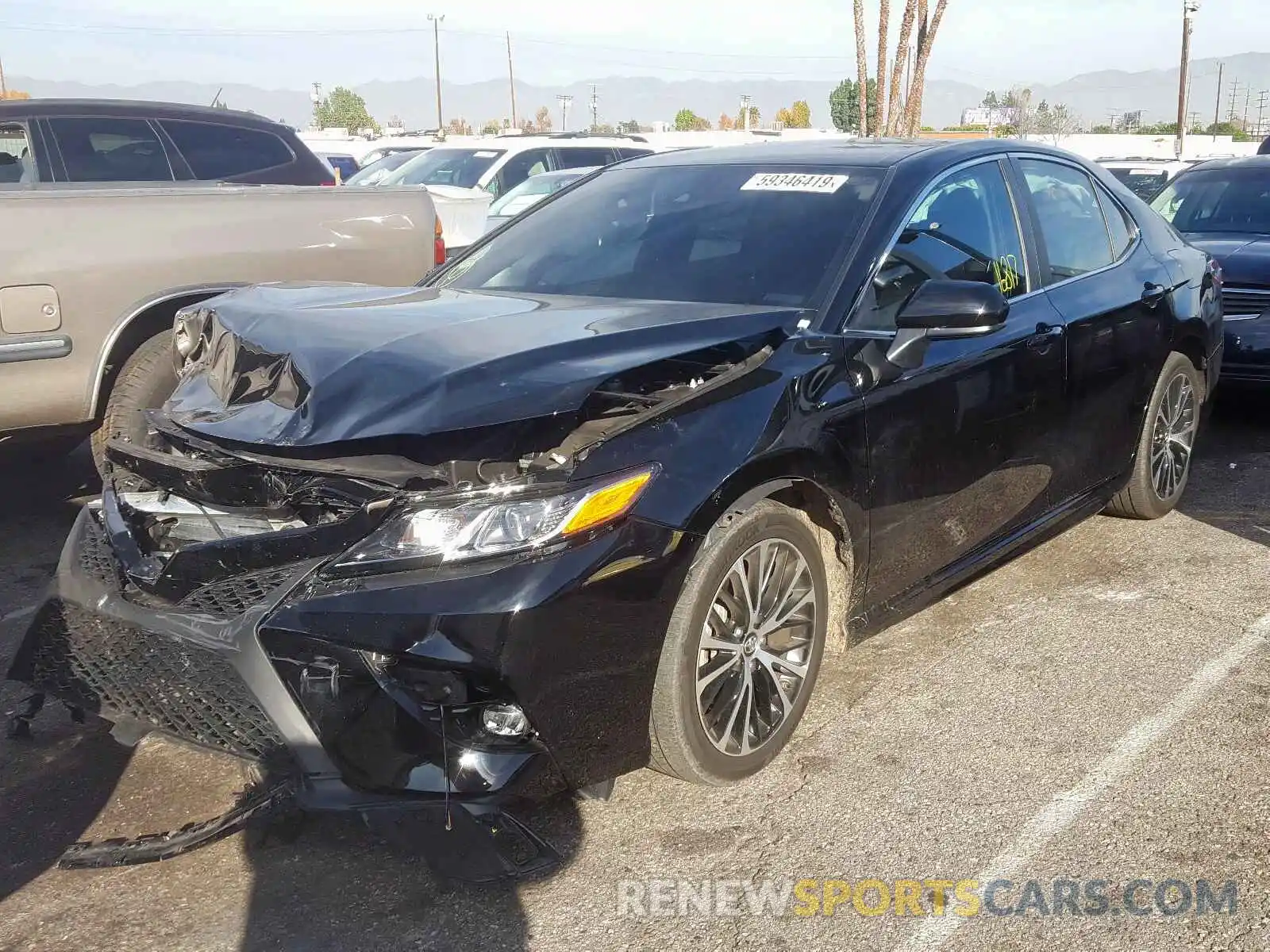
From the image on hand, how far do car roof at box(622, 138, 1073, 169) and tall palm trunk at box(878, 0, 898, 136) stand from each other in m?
20.0

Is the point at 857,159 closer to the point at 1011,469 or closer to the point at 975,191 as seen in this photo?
the point at 975,191

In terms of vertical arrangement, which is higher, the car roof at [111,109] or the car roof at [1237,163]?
the car roof at [111,109]

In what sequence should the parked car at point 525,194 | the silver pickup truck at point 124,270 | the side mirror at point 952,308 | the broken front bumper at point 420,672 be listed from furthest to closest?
the parked car at point 525,194 < the silver pickup truck at point 124,270 < the side mirror at point 952,308 < the broken front bumper at point 420,672

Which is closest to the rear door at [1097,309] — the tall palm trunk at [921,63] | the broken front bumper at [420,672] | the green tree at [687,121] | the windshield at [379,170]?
the broken front bumper at [420,672]

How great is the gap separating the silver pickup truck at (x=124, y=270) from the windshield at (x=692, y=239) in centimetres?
Result: 148

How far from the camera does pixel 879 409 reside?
11.4 feet

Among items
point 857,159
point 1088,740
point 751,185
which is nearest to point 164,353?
point 751,185

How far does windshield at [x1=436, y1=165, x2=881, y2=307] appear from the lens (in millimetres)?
3695

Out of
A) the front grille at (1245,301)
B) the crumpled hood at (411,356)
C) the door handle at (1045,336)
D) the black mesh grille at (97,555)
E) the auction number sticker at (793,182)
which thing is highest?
the auction number sticker at (793,182)

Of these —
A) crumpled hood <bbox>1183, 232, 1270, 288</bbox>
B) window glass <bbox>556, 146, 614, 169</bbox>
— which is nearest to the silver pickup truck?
crumpled hood <bbox>1183, 232, 1270, 288</bbox>

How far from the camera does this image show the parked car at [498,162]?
1373 centimetres

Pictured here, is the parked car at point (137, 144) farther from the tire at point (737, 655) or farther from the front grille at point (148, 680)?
the tire at point (737, 655)

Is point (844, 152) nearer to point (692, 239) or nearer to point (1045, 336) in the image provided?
point (692, 239)

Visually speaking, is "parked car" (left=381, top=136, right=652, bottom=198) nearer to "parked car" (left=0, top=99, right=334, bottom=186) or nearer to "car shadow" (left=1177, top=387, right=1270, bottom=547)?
"parked car" (left=0, top=99, right=334, bottom=186)
